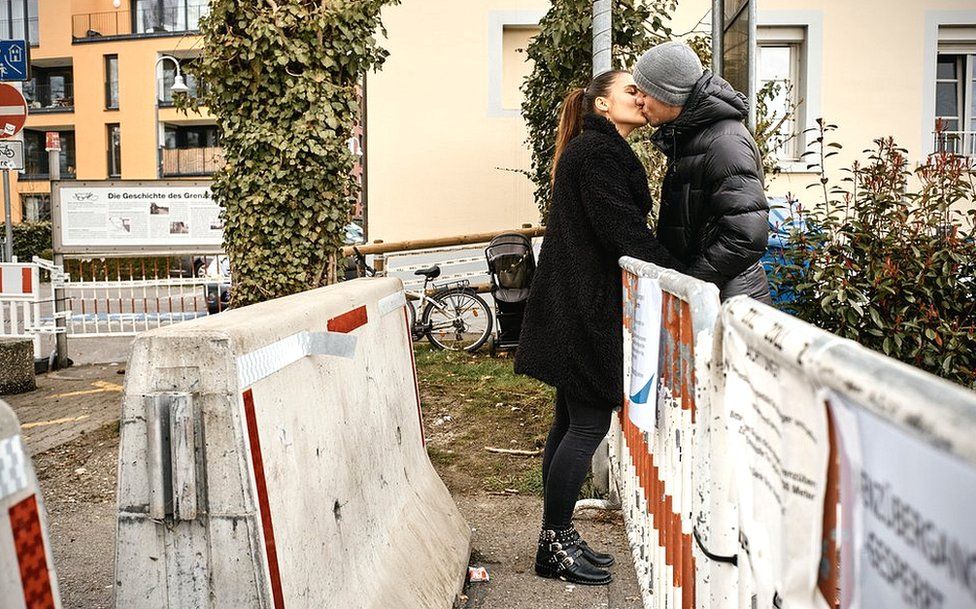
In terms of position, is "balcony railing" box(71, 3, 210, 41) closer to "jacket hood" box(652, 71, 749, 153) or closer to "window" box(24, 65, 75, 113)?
"window" box(24, 65, 75, 113)

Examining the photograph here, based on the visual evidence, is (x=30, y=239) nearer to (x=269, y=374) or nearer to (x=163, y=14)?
(x=163, y=14)

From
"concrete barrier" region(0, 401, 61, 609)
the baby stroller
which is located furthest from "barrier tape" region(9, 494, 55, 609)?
the baby stroller

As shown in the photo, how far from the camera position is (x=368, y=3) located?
650cm

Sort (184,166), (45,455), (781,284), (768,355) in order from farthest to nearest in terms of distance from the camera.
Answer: (184,166) → (45,455) → (781,284) → (768,355)

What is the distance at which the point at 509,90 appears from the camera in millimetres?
12898

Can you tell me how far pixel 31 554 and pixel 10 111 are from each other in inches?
414

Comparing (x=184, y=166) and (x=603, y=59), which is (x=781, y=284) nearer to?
(x=603, y=59)

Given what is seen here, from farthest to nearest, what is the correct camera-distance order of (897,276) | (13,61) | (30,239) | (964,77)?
(30,239), (964,77), (13,61), (897,276)

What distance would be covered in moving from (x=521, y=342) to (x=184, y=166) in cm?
4426

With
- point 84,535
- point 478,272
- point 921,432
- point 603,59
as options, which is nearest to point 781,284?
point 603,59

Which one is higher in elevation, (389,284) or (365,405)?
(389,284)

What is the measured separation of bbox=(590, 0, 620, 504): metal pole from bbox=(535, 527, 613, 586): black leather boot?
115 centimetres

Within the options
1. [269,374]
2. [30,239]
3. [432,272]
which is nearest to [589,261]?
[269,374]

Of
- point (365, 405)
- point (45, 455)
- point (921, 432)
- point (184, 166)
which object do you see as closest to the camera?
point (921, 432)
